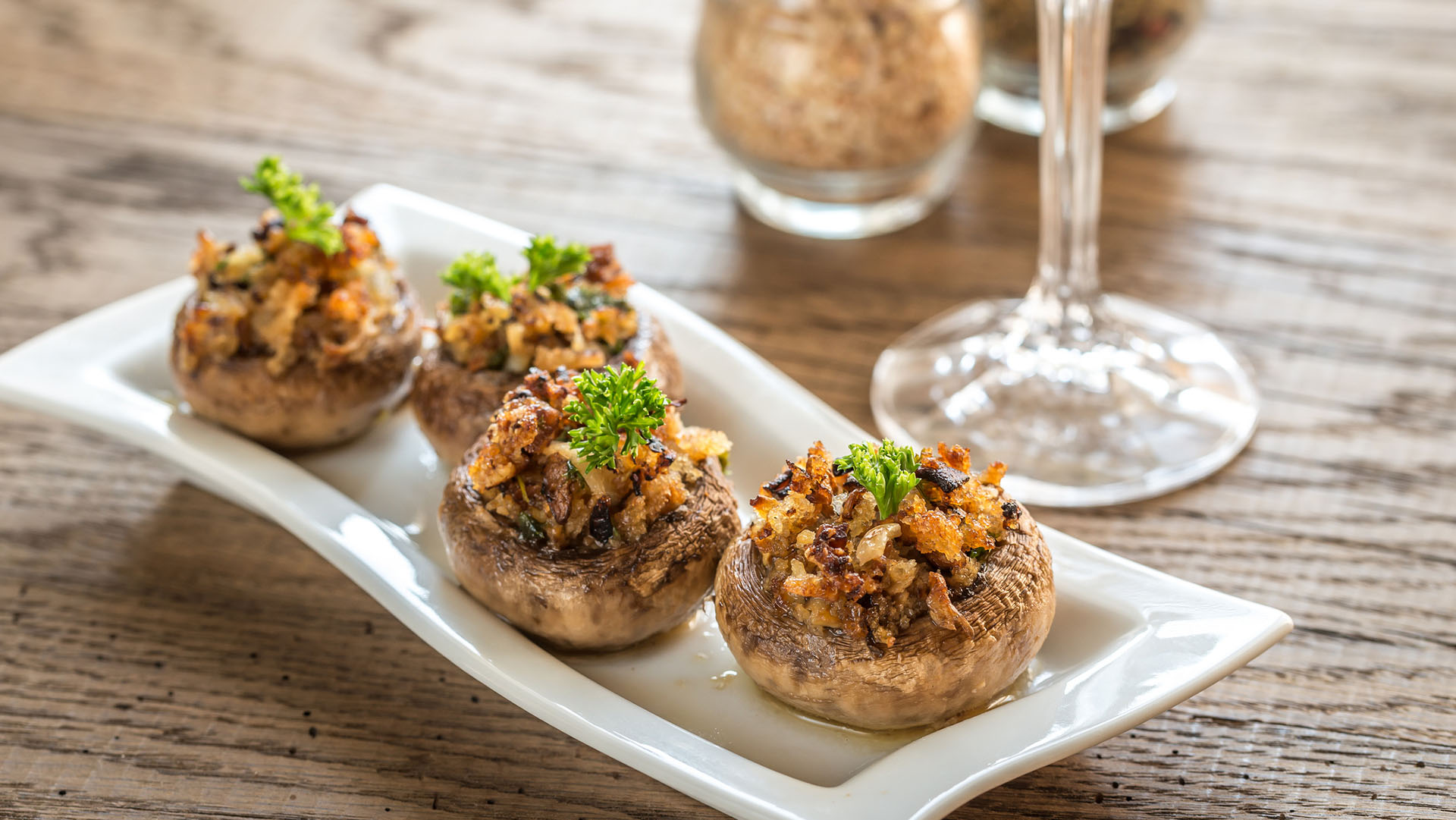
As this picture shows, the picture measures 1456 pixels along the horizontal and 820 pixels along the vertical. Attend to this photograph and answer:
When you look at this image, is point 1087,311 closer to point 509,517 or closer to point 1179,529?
point 1179,529

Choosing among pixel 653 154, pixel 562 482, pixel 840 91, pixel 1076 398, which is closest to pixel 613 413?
pixel 562 482

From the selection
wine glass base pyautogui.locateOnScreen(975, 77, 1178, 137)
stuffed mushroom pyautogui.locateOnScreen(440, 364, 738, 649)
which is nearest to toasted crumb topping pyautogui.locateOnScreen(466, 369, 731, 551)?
stuffed mushroom pyautogui.locateOnScreen(440, 364, 738, 649)

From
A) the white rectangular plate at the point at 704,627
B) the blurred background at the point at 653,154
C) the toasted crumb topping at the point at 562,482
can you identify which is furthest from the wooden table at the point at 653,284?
the toasted crumb topping at the point at 562,482

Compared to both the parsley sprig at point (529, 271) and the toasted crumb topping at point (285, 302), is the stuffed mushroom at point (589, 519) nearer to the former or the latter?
the parsley sprig at point (529, 271)

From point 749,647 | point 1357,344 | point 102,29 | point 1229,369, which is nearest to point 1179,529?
→ point 1229,369

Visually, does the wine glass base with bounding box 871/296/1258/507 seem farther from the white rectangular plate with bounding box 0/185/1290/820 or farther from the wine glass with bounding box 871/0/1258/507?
the white rectangular plate with bounding box 0/185/1290/820

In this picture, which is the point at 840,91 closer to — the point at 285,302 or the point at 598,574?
Answer: the point at 285,302
